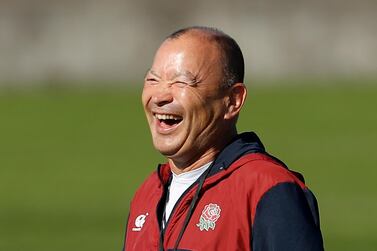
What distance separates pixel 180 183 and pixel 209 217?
0.32 m

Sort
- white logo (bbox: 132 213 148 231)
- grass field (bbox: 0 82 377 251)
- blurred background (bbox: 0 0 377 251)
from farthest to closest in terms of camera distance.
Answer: blurred background (bbox: 0 0 377 251) < grass field (bbox: 0 82 377 251) < white logo (bbox: 132 213 148 231)

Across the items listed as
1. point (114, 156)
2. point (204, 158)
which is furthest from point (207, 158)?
point (114, 156)

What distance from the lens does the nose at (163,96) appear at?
18.3ft

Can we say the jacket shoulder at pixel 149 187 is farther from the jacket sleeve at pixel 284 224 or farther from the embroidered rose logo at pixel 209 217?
the jacket sleeve at pixel 284 224

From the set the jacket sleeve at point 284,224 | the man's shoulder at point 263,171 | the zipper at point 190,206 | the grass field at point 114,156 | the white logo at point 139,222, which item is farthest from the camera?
the grass field at point 114,156

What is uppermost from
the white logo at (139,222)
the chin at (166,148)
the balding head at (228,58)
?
the balding head at (228,58)

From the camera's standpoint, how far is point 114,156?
964 inches

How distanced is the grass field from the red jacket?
9.97 meters

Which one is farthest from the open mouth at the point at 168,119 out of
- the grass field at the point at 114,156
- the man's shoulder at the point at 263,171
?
the grass field at the point at 114,156

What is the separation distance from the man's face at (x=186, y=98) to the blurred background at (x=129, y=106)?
1012 cm

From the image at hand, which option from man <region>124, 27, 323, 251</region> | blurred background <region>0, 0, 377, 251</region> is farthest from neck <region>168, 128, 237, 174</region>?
blurred background <region>0, 0, 377, 251</region>

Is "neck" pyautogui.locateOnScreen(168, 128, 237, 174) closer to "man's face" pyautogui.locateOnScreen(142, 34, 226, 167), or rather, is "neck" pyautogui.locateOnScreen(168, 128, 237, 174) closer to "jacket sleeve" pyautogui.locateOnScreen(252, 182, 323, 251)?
"man's face" pyautogui.locateOnScreen(142, 34, 226, 167)

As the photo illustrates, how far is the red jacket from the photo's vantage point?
5.26 metres

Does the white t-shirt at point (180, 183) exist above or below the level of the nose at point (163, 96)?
below
